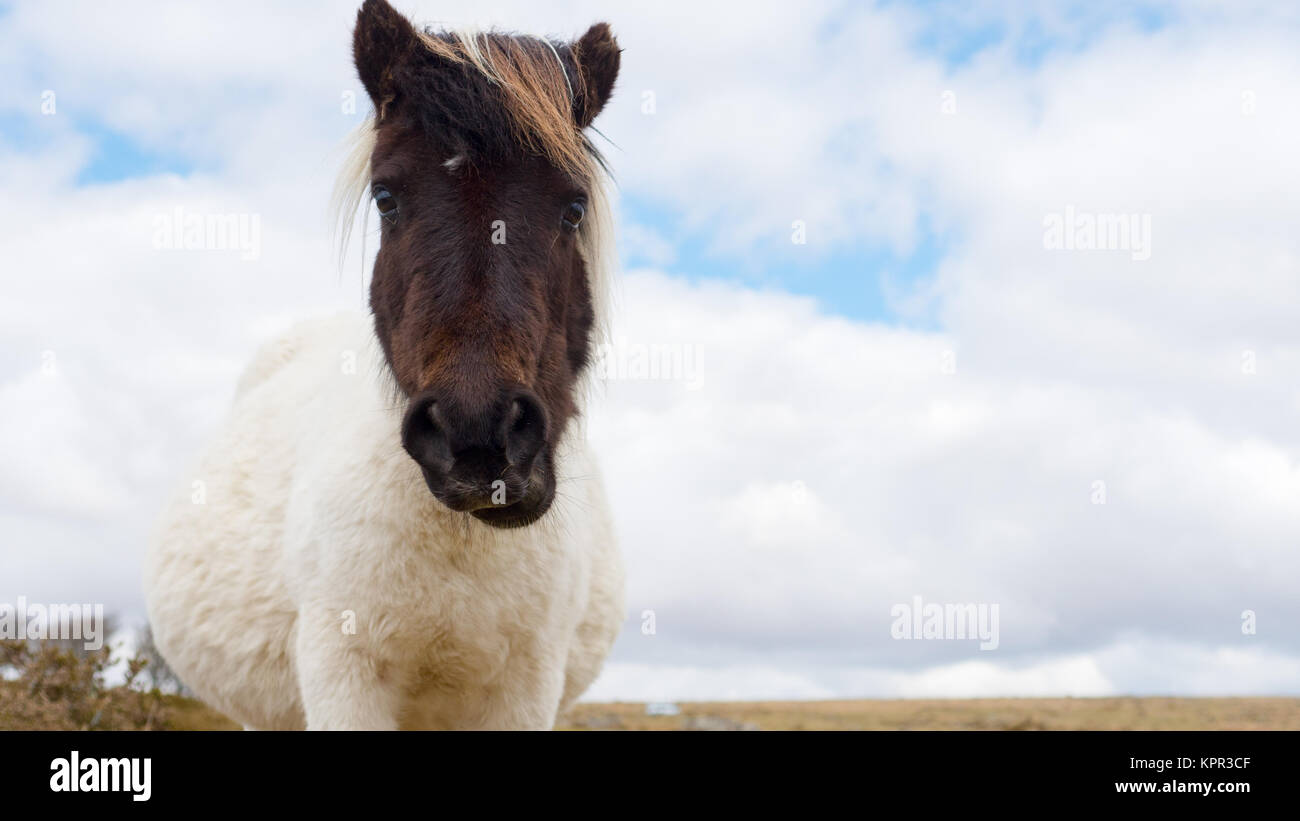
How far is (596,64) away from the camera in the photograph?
5.07 meters

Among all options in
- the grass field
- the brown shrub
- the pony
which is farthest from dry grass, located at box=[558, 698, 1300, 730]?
the pony

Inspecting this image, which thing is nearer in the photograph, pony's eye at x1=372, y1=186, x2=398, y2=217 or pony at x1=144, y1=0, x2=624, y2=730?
pony at x1=144, y1=0, x2=624, y2=730

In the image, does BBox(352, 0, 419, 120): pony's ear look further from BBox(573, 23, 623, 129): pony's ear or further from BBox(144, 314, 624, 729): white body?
BBox(144, 314, 624, 729): white body

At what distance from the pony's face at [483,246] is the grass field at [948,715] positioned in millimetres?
8103

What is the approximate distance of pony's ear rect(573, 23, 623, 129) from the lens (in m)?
5.02

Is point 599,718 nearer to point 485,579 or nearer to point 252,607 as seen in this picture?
point 252,607

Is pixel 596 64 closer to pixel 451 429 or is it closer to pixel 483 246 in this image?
pixel 483 246

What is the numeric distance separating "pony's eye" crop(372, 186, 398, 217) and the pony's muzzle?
1.16 metres

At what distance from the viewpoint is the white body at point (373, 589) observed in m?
4.69

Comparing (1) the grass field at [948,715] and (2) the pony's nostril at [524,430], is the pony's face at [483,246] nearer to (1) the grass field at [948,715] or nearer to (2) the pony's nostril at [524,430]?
(2) the pony's nostril at [524,430]

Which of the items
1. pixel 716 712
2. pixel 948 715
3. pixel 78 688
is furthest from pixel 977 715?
pixel 78 688

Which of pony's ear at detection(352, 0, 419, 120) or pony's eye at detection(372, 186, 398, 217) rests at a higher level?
pony's ear at detection(352, 0, 419, 120)
